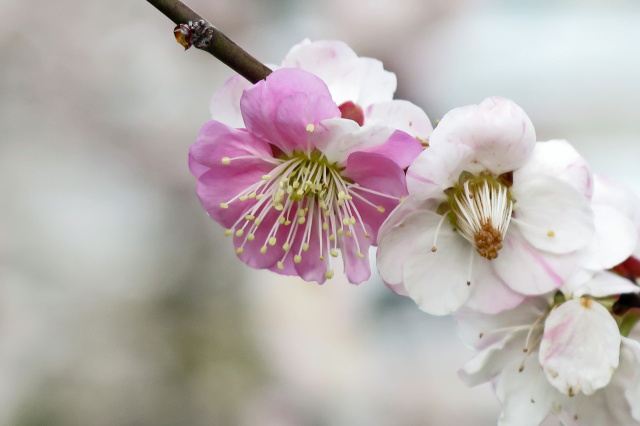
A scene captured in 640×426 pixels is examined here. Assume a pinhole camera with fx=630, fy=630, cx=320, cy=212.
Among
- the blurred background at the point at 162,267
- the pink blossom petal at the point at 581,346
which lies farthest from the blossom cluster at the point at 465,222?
the blurred background at the point at 162,267

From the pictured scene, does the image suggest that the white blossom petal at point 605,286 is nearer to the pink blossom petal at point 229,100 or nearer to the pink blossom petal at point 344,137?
the pink blossom petal at point 344,137

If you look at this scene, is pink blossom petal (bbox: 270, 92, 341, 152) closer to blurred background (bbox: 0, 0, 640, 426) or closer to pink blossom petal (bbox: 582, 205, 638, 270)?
pink blossom petal (bbox: 582, 205, 638, 270)

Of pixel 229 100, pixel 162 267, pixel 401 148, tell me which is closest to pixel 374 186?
pixel 401 148

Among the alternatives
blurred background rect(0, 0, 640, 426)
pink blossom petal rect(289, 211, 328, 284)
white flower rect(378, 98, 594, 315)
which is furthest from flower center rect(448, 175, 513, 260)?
blurred background rect(0, 0, 640, 426)

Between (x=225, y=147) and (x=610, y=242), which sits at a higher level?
(x=225, y=147)

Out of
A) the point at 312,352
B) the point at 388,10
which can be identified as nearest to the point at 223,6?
the point at 388,10

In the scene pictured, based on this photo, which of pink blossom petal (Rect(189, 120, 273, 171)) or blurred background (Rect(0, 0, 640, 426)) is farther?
blurred background (Rect(0, 0, 640, 426))

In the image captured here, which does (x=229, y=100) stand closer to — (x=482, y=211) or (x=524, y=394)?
(x=482, y=211)
